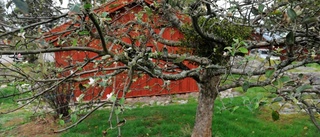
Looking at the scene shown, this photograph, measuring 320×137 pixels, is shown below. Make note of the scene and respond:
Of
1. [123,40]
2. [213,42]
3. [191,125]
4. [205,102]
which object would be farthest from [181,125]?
[123,40]

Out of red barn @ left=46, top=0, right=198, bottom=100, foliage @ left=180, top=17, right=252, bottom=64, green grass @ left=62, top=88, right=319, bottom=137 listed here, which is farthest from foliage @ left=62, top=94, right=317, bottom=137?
foliage @ left=180, top=17, right=252, bottom=64

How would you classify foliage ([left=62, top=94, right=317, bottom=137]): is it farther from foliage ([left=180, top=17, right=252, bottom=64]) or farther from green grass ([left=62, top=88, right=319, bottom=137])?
foliage ([left=180, top=17, right=252, bottom=64])

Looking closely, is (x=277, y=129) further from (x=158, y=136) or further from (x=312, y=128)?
(x=158, y=136)

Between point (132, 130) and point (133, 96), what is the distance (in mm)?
4508

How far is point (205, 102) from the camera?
3.98 m

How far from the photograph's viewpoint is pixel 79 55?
9180mm

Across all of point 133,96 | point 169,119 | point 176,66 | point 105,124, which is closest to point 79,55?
point 133,96

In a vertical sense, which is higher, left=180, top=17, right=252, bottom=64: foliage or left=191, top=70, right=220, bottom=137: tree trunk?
left=180, top=17, right=252, bottom=64: foliage

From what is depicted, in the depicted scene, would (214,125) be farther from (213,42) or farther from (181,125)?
(213,42)

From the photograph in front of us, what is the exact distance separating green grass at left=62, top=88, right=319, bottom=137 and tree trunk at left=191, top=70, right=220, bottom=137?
0.95 metres

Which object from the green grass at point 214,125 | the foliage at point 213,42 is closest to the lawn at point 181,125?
the green grass at point 214,125

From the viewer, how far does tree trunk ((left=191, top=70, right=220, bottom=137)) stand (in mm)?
3793

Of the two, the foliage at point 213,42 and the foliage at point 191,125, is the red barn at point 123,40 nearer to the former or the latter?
the foliage at point 213,42

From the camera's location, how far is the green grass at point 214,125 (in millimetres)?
5227
